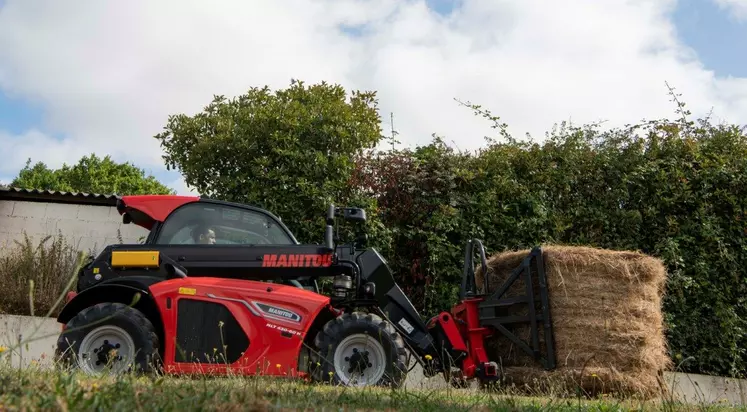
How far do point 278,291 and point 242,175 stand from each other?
12.6 ft

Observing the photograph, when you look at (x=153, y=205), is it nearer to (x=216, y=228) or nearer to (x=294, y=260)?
(x=216, y=228)

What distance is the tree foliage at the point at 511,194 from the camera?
10234 mm

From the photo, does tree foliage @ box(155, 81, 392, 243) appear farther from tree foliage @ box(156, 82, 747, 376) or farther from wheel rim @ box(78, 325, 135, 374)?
wheel rim @ box(78, 325, 135, 374)

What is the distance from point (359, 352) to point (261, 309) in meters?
0.95

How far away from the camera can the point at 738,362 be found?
33.6 feet

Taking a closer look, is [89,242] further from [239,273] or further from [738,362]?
[738,362]

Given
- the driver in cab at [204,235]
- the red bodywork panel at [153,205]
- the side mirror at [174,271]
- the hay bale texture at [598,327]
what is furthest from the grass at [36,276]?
the hay bale texture at [598,327]

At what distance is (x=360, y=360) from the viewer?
22.4 feet

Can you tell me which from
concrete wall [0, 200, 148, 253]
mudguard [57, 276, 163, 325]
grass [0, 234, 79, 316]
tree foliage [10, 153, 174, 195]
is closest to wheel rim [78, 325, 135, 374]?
mudguard [57, 276, 163, 325]

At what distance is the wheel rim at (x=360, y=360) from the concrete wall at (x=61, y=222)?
23.4ft

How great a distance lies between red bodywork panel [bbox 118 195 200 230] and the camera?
7344 mm

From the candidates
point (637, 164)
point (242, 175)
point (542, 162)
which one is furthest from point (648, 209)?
point (242, 175)

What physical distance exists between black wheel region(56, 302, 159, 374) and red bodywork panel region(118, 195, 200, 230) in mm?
1068

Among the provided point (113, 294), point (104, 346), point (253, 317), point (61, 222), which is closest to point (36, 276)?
point (61, 222)
